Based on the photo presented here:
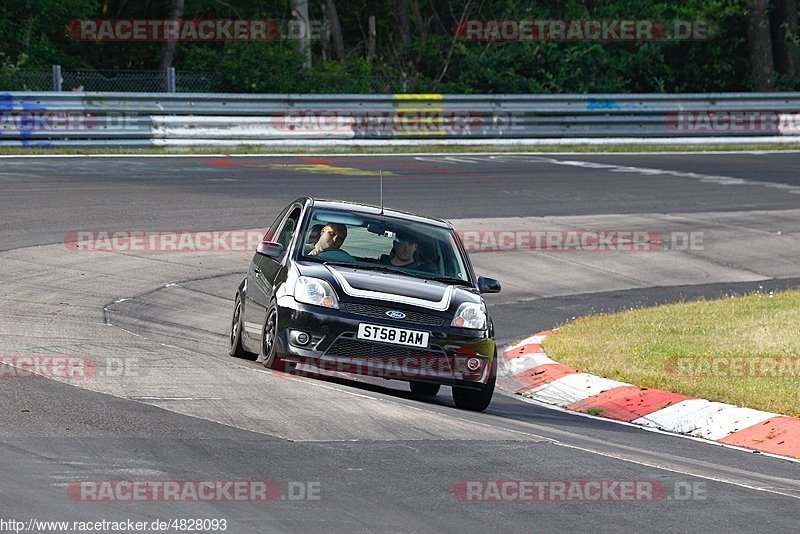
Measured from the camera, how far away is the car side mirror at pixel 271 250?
10760mm

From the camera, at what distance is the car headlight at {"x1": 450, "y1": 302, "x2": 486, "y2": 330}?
990cm

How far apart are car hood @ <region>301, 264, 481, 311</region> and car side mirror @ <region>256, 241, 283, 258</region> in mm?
484

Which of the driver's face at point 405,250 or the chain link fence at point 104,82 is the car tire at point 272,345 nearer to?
the driver's face at point 405,250

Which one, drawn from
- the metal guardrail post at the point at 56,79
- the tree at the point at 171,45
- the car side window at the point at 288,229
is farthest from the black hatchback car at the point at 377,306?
the tree at the point at 171,45

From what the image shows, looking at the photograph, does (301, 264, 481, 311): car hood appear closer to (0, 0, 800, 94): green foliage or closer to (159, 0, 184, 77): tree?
(0, 0, 800, 94): green foliage

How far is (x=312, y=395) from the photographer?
29.5 feet

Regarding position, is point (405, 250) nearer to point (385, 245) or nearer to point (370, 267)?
→ point (385, 245)

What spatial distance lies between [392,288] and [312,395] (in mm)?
1332

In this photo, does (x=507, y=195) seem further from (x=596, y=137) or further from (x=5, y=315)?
(x=5, y=315)

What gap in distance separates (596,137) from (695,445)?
2340 centimetres

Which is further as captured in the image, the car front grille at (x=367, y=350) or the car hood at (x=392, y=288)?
the car hood at (x=392, y=288)

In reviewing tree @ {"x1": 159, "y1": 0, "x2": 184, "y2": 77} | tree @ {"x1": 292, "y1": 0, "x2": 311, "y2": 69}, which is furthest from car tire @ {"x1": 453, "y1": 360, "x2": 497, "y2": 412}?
tree @ {"x1": 159, "y1": 0, "x2": 184, "y2": 77}

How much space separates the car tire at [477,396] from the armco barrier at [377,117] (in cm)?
1804

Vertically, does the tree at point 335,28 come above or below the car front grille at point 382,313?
above
